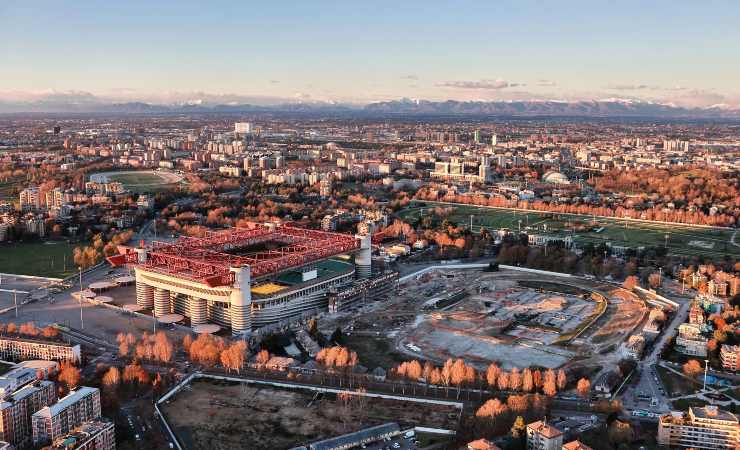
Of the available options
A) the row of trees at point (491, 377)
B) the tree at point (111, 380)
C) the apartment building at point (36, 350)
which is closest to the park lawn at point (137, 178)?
the apartment building at point (36, 350)

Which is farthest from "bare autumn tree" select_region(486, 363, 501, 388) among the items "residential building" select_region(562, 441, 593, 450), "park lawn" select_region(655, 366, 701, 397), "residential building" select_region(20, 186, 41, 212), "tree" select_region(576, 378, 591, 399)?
"residential building" select_region(20, 186, 41, 212)

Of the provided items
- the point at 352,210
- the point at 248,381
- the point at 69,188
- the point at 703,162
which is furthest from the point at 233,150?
the point at 248,381

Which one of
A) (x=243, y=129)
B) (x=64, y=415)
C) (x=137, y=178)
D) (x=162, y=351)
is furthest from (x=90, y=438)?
(x=243, y=129)

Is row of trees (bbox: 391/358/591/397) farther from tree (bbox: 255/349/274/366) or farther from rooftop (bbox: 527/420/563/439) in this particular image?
tree (bbox: 255/349/274/366)

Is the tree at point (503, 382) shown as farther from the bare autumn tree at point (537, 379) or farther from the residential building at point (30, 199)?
the residential building at point (30, 199)

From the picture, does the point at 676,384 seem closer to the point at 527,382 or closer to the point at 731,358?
the point at 731,358
